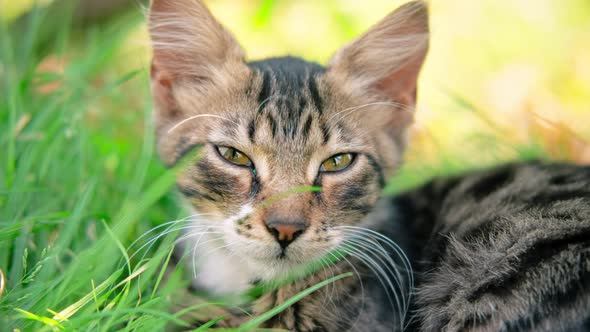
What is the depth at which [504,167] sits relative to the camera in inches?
106

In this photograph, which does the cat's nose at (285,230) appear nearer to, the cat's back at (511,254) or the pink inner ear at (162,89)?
the cat's back at (511,254)

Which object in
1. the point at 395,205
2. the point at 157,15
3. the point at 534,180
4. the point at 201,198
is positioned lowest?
the point at 395,205

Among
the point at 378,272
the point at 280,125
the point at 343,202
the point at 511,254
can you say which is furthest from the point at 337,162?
the point at 511,254

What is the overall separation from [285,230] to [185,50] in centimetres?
91

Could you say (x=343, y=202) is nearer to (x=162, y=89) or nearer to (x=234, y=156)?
(x=234, y=156)

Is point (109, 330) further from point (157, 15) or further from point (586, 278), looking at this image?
point (586, 278)

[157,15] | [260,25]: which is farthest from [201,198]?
[260,25]

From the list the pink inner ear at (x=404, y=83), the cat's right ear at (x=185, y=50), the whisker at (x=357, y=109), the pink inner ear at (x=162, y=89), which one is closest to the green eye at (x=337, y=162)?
the whisker at (x=357, y=109)

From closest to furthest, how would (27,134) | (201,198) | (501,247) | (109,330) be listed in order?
(109,330) < (501,247) < (201,198) < (27,134)

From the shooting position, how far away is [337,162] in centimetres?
214

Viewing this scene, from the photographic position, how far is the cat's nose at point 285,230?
6.07ft

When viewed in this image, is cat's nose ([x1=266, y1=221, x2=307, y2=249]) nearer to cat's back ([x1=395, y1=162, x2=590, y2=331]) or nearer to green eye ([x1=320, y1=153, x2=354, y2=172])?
green eye ([x1=320, y1=153, x2=354, y2=172])

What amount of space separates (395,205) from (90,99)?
1.57m

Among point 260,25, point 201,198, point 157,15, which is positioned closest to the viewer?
point 201,198
